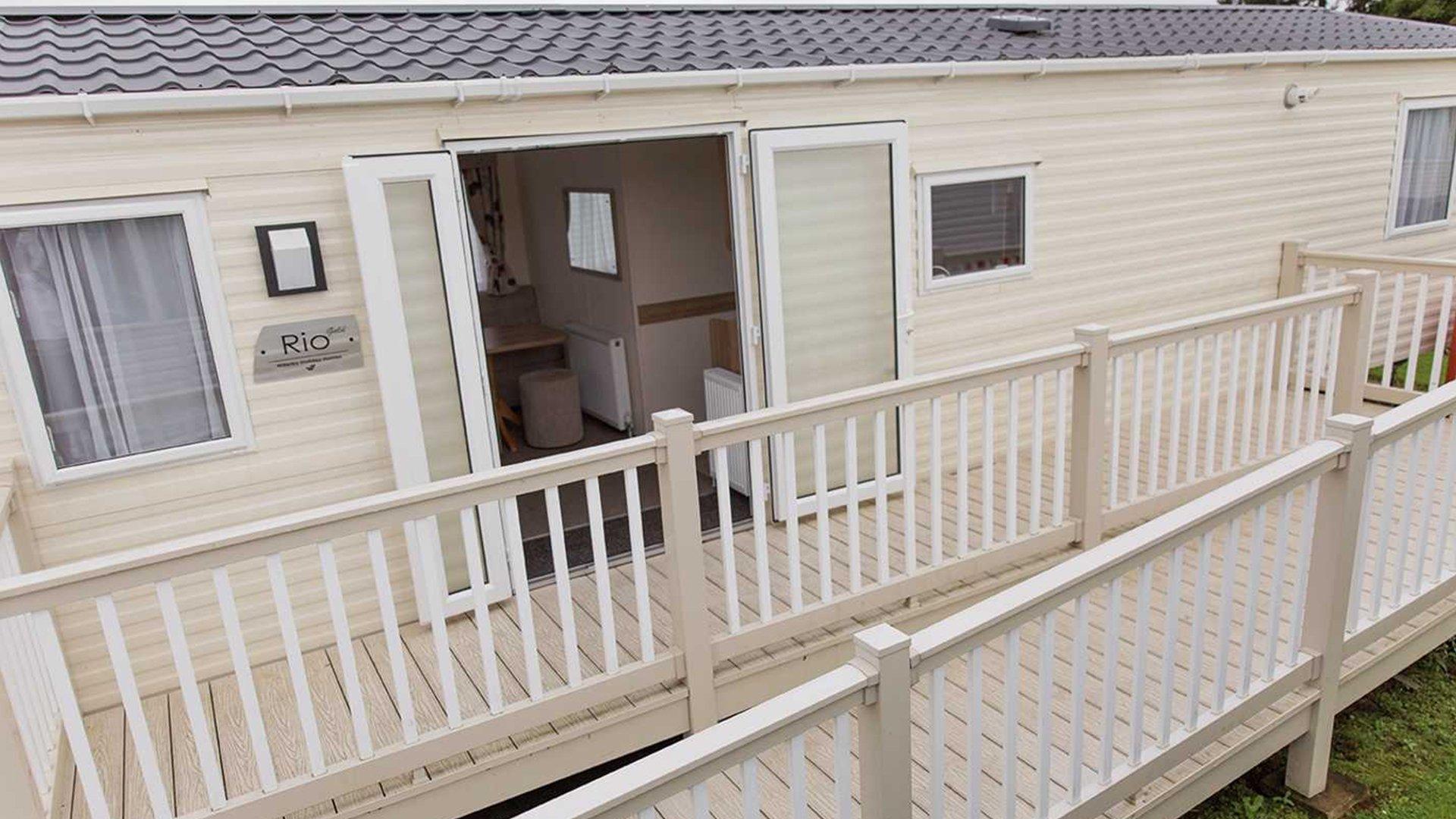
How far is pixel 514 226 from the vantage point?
879 centimetres

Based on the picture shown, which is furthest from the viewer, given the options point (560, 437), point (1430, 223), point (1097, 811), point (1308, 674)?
point (1430, 223)

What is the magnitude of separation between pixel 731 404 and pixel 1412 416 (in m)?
3.41

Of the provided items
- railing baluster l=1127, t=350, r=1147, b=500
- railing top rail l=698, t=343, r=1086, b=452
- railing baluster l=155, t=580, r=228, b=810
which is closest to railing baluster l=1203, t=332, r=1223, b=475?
railing baluster l=1127, t=350, r=1147, b=500

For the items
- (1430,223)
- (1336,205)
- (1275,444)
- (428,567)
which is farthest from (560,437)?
(1430,223)

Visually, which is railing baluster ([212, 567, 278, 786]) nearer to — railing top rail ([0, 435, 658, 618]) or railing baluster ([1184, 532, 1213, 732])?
railing top rail ([0, 435, 658, 618])

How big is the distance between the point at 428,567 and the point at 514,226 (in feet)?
19.3

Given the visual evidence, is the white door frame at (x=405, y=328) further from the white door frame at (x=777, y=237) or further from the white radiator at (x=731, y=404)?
the white radiator at (x=731, y=404)

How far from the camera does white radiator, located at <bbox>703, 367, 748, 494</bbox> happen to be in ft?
18.6

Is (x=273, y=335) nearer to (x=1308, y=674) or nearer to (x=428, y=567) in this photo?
(x=428, y=567)

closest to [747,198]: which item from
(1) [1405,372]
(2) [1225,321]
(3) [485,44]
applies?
(3) [485,44]

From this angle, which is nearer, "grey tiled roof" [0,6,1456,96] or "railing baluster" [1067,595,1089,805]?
"railing baluster" [1067,595,1089,805]

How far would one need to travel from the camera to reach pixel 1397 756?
386 centimetres

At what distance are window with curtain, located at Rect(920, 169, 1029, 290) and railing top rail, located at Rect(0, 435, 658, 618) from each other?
274 centimetres

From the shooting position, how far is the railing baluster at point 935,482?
403 cm
